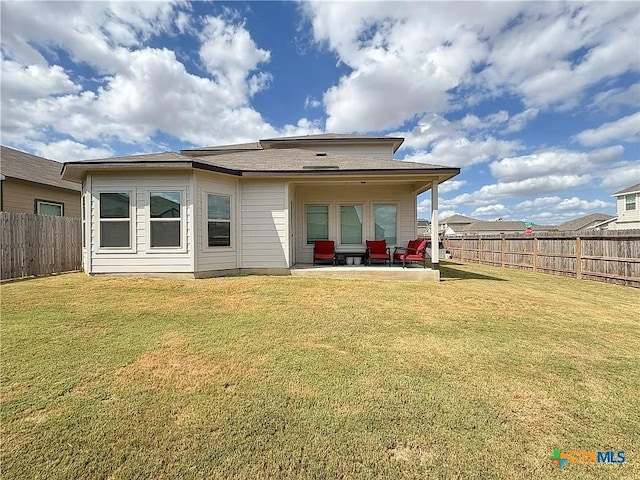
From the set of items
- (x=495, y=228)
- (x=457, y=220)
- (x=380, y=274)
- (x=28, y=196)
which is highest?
(x=457, y=220)

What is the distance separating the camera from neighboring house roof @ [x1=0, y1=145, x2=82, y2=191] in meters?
11.1

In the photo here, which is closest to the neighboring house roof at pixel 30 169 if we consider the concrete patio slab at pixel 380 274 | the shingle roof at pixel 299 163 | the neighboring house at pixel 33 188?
the neighboring house at pixel 33 188

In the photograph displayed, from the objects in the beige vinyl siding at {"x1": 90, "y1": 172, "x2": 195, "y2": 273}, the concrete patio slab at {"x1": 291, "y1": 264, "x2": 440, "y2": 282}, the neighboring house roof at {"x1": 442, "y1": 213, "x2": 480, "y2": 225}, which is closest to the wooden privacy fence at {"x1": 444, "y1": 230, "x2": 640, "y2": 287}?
the concrete patio slab at {"x1": 291, "y1": 264, "x2": 440, "y2": 282}

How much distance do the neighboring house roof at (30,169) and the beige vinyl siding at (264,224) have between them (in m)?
7.86

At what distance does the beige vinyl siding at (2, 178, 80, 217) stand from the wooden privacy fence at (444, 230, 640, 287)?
20.0 m

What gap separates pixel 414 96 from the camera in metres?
20.2

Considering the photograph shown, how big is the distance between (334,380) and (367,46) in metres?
12.5

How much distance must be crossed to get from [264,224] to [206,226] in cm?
168

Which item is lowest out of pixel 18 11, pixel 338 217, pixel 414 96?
pixel 338 217

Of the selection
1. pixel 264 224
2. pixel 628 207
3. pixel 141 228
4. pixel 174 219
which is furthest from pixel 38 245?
pixel 628 207

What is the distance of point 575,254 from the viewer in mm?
9891

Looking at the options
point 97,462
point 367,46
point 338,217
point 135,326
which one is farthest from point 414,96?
point 97,462

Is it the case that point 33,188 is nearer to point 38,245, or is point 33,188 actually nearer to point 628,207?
point 38,245

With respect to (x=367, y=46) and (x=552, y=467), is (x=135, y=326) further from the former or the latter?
(x=367, y=46)
